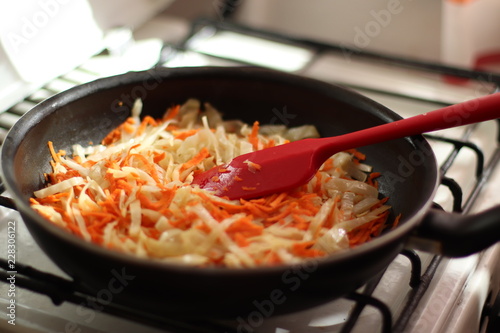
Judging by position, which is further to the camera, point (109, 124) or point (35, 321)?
point (109, 124)

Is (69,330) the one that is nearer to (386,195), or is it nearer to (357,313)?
(357,313)

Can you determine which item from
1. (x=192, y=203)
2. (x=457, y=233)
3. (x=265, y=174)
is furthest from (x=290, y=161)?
(x=457, y=233)

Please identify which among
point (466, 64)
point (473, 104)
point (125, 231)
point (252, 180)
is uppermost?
point (466, 64)

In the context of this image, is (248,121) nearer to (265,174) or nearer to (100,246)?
(265,174)

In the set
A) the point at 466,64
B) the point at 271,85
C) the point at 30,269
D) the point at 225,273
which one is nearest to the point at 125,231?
the point at 30,269

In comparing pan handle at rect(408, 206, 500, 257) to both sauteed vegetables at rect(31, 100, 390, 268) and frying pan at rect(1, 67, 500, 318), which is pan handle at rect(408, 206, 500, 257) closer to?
frying pan at rect(1, 67, 500, 318)

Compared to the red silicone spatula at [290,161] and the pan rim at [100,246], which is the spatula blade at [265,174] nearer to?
the red silicone spatula at [290,161]

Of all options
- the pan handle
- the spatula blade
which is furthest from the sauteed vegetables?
the pan handle
